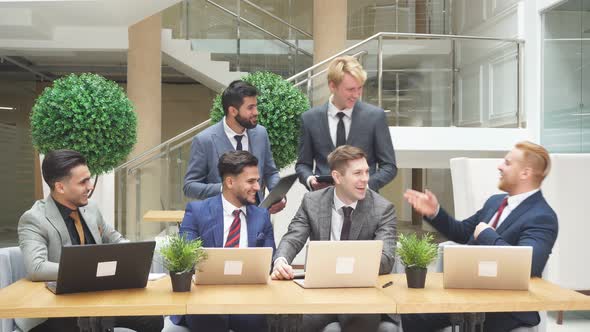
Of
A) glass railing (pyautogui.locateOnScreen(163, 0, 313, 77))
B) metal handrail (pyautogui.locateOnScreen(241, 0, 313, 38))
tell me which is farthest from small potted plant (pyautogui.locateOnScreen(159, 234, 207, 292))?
metal handrail (pyautogui.locateOnScreen(241, 0, 313, 38))

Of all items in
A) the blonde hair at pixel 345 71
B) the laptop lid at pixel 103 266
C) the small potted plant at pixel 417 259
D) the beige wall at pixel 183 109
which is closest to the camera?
the laptop lid at pixel 103 266

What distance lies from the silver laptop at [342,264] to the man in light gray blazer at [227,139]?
4.86ft

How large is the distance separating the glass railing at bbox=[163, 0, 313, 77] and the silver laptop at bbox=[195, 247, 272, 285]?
26.9 ft

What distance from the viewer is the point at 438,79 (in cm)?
956

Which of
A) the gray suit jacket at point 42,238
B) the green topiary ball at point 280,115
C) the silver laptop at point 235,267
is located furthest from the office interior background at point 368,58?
the silver laptop at point 235,267

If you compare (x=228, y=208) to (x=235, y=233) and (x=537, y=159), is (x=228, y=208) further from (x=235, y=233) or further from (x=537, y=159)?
(x=537, y=159)

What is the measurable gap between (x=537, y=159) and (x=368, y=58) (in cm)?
540

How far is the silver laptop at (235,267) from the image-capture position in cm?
303

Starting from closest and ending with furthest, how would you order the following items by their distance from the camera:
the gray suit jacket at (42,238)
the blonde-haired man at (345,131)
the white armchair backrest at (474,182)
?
1. the gray suit jacket at (42,238)
2. the blonde-haired man at (345,131)
3. the white armchair backrest at (474,182)

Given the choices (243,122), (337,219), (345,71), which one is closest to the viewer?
(337,219)

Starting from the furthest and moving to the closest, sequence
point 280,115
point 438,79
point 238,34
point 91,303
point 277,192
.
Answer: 1. point 238,34
2. point 438,79
3. point 280,115
4. point 277,192
5. point 91,303

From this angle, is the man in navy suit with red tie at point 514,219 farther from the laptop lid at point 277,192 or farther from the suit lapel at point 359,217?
the laptop lid at point 277,192

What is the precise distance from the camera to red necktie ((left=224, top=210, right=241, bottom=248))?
12.1 feet

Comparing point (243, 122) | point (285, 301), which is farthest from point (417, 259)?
point (243, 122)
